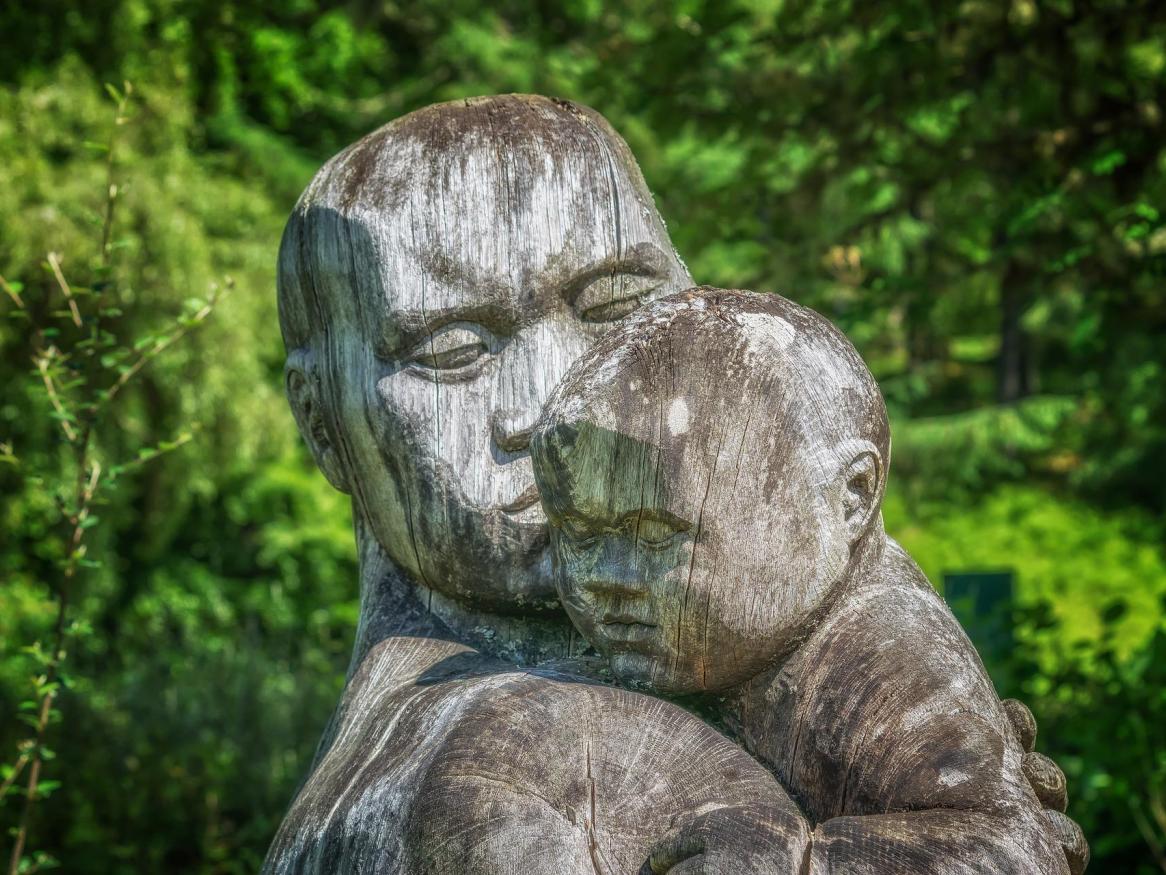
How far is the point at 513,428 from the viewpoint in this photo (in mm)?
2344

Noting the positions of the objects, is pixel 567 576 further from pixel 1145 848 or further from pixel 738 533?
pixel 1145 848

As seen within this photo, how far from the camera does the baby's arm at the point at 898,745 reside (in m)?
1.73

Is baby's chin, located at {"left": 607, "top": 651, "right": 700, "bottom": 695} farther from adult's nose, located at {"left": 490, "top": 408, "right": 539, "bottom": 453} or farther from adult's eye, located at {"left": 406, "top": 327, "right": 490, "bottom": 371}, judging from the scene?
adult's eye, located at {"left": 406, "top": 327, "right": 490, "bottom": 371}

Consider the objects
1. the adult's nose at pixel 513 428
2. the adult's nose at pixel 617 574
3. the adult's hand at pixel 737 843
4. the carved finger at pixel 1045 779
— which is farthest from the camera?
the adult's nose at pixel 513 428

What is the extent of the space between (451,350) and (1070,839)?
3.88 feet

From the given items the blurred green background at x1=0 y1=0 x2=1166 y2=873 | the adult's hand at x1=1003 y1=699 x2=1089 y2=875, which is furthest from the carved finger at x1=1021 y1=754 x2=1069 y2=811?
the blurred green background at x1=0 y1=0 x2=1166 y2=873

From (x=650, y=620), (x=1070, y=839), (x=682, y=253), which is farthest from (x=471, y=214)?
(x=682, y=253)

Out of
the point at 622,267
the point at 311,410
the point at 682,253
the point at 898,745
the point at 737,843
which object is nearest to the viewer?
the point at 737,843

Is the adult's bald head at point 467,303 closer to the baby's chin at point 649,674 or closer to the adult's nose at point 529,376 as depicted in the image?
the adult's nose at point 529,376

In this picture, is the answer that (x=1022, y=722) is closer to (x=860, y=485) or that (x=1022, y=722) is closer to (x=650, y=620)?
(x=860, y=485)

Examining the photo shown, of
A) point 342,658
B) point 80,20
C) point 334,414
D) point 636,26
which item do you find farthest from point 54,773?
point 636,26

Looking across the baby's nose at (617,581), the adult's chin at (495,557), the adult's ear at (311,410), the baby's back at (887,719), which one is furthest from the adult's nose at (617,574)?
the adult's ear at (311,410)

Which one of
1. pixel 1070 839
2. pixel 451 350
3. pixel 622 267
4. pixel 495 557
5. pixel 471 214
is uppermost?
pixel 471 214

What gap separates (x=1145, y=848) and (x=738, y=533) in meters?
4.49
